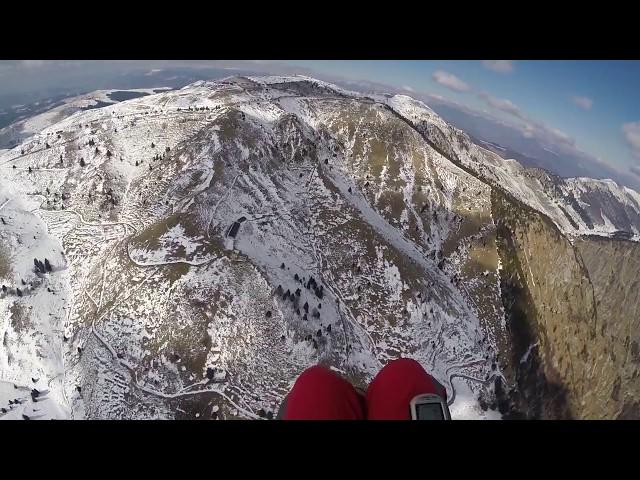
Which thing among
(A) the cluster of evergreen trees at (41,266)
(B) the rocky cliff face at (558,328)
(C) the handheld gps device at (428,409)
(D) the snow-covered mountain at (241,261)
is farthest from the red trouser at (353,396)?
(B) the rocky cliff face at (558,328)

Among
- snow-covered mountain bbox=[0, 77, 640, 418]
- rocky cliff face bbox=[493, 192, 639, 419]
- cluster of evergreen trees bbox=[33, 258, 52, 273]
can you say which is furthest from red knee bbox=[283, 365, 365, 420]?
rocky cliff face bbox=[493, 192, 639, 419]

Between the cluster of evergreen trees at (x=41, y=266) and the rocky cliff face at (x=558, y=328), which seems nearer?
the cluster of evergreen trees at (x=41, y=266)

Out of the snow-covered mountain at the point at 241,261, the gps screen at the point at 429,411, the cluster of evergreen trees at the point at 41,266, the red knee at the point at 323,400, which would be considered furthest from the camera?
the cluster of evergreen trees at the point at 41,266

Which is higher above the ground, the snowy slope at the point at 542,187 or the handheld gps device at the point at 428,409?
the handheld gps device at the point at 428,409

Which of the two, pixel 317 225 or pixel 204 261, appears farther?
pixel 317 225

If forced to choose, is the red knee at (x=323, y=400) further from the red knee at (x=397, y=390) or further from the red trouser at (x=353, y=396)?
the red knee at (x=397, y=390)

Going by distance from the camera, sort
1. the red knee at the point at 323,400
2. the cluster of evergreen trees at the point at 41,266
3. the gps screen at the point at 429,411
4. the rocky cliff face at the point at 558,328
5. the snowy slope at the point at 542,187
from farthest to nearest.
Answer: the snowy slope at the point at 542,187
the rocky cliff face at the point at 558,328
the cluster of evergreen trees at the point at 41,266
the red knee at the point at 323,400
the gps screen at the point at 429,411
